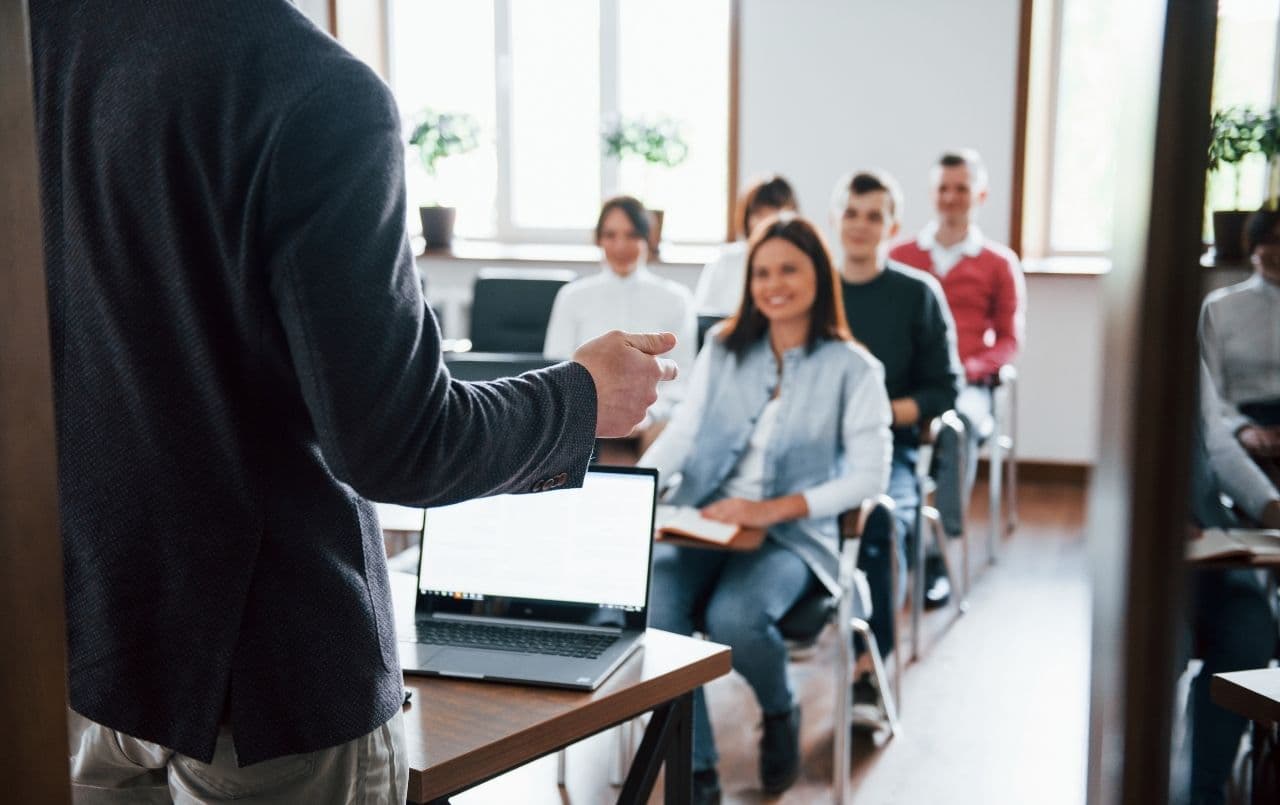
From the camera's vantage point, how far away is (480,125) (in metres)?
7.14

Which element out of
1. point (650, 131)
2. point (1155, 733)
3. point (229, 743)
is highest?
point (650, 131)

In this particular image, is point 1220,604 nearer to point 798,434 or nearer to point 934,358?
point 798,434

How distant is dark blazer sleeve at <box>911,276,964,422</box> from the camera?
12.8 feet

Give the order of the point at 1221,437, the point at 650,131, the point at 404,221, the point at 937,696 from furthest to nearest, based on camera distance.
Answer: the point at 650,131 < the point at 937,696 < the point at 1221,437 < the point at 404,221

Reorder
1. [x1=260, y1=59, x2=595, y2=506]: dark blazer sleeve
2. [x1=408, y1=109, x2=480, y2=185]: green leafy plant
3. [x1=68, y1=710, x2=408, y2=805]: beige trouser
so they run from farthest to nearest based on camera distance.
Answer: [x1=408, y1=109, x2=480, y2=185]: green leafy plant → [x1=68, y1=710, x2=408, y2=805]: beige trouser → [x1=260, y1=59, x2=595, y2=506]: dark blazer sleeve

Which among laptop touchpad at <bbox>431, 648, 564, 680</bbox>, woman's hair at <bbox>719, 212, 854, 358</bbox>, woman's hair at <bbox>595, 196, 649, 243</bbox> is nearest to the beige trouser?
laptop touchpad at <bbox>431, 648, 564, 680</bbox>

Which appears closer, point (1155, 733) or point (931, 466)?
point (1155, 733)

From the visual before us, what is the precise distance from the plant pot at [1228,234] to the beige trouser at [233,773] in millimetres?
693

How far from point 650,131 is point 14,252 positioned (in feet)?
20.0

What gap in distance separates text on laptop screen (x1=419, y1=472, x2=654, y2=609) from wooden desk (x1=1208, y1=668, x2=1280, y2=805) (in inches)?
29.2

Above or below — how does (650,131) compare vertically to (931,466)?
above

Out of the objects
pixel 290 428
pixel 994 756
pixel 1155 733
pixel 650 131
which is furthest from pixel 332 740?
pixel 650 131

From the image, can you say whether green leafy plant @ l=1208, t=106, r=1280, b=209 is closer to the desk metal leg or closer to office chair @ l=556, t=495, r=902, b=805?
the desk metal leg

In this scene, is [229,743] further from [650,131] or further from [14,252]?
[650,131]
